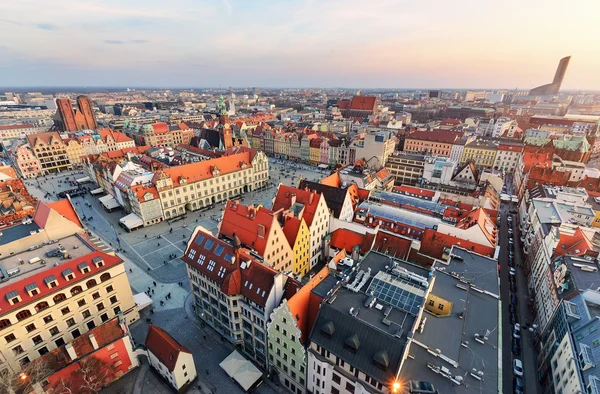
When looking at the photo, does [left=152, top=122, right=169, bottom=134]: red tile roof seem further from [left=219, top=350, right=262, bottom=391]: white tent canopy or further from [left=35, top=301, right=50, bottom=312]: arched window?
[left=219, top=350, right=262, bottom=391]: white tent canopy

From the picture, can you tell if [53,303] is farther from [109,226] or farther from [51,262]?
[109,226]

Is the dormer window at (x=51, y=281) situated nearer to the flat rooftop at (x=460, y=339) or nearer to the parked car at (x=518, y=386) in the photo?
the flat rooftop at (x=460, y=339)

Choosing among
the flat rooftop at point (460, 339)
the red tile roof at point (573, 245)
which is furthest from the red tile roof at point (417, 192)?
the flat rooftop at point (460, 339)

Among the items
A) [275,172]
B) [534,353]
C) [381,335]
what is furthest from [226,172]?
[534,353]

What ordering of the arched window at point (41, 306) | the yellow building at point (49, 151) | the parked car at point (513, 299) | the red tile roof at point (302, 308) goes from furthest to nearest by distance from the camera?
the yellow building at point (49, 151) < the parked car at point (513, 299) < the arched window at point (41, 306) < the red tile roof at point (302, 308)

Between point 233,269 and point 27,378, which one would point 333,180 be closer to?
point 233,269

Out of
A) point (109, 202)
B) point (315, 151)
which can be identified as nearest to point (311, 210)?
point (109, 202)

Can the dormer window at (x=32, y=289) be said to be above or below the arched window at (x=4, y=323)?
above

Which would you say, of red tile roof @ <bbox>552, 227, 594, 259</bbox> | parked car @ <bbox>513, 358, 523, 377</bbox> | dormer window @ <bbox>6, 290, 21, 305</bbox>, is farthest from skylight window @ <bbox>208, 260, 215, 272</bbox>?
red tile roof @ <bbox>552, 227, 594, 259</bbox>
